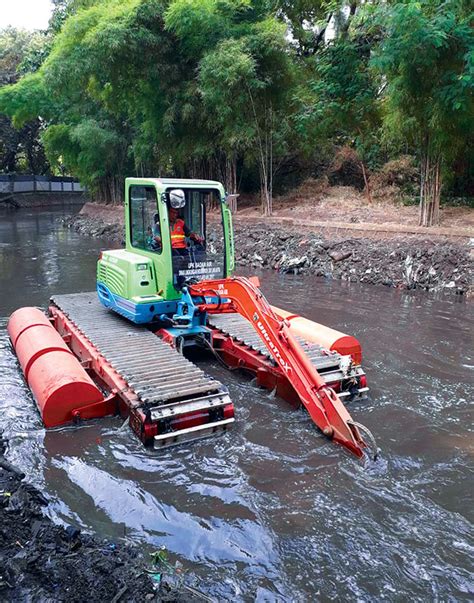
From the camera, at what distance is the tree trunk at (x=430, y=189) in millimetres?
13023

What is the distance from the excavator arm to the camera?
4750 mm

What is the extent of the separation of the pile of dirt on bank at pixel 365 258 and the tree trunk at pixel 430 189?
96cm

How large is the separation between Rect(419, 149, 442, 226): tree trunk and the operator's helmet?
8415mm

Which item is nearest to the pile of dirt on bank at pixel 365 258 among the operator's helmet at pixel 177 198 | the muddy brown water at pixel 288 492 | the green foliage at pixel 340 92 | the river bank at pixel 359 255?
the river bank at pixel 359 255

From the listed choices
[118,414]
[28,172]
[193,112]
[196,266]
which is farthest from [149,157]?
[28,172]

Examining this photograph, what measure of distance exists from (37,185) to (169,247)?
111 ft

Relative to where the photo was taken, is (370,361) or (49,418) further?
(370,361)

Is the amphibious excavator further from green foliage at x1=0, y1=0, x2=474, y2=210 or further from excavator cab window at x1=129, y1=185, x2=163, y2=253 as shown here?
green foliage at x1=0, y1=0, x2=474, y2=210

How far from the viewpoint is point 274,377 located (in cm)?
A: 612

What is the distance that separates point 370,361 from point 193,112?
39.3ft

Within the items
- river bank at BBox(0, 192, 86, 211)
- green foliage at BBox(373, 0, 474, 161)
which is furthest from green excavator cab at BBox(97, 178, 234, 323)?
river bank at BBox(0, 192, 86, 211)

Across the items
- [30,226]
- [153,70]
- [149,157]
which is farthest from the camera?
[30,226]

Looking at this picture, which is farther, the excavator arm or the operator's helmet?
the operator's helmet

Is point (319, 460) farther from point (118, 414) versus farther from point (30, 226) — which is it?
point (30, 226)
